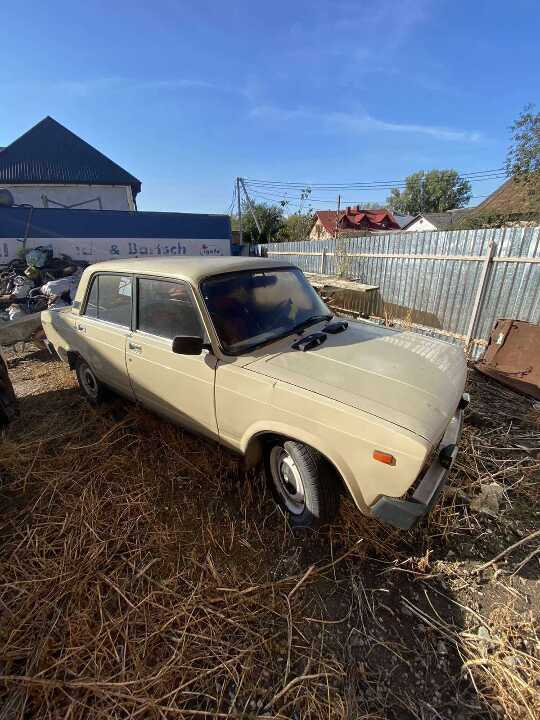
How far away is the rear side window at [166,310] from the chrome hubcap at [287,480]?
1.09 meters

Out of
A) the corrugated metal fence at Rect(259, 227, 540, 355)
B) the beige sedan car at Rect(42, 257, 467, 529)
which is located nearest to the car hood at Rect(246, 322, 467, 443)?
the beige sedan car at Rect(42, 257, 467, 529)

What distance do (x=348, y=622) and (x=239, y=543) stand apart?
32.5 inches

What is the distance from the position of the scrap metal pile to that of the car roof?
12.3 feet

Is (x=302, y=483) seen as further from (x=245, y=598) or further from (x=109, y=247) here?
(x=109, y=247)

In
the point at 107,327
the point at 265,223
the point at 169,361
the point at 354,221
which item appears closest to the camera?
the point at 169,361

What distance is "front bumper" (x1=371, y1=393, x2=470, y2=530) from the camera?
1.74 metres

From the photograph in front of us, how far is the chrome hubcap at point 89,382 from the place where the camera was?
13.0 feet

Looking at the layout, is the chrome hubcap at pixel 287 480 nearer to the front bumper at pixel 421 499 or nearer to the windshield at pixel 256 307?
the front bumper at pixel 421 499

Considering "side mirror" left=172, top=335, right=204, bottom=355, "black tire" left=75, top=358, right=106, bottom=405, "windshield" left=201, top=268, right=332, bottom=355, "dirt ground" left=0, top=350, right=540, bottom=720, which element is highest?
"windshield" left=201, top=268, right=332, bottom=355

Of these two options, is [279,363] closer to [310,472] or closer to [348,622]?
[310,472]

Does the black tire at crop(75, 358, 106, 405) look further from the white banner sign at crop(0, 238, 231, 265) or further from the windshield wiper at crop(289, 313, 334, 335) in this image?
the white banner sign at crop(0, 238, 231, 265)

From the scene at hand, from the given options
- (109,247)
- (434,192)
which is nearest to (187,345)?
(109,247)

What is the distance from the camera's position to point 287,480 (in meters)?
2.43

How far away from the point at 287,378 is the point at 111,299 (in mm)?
2326
